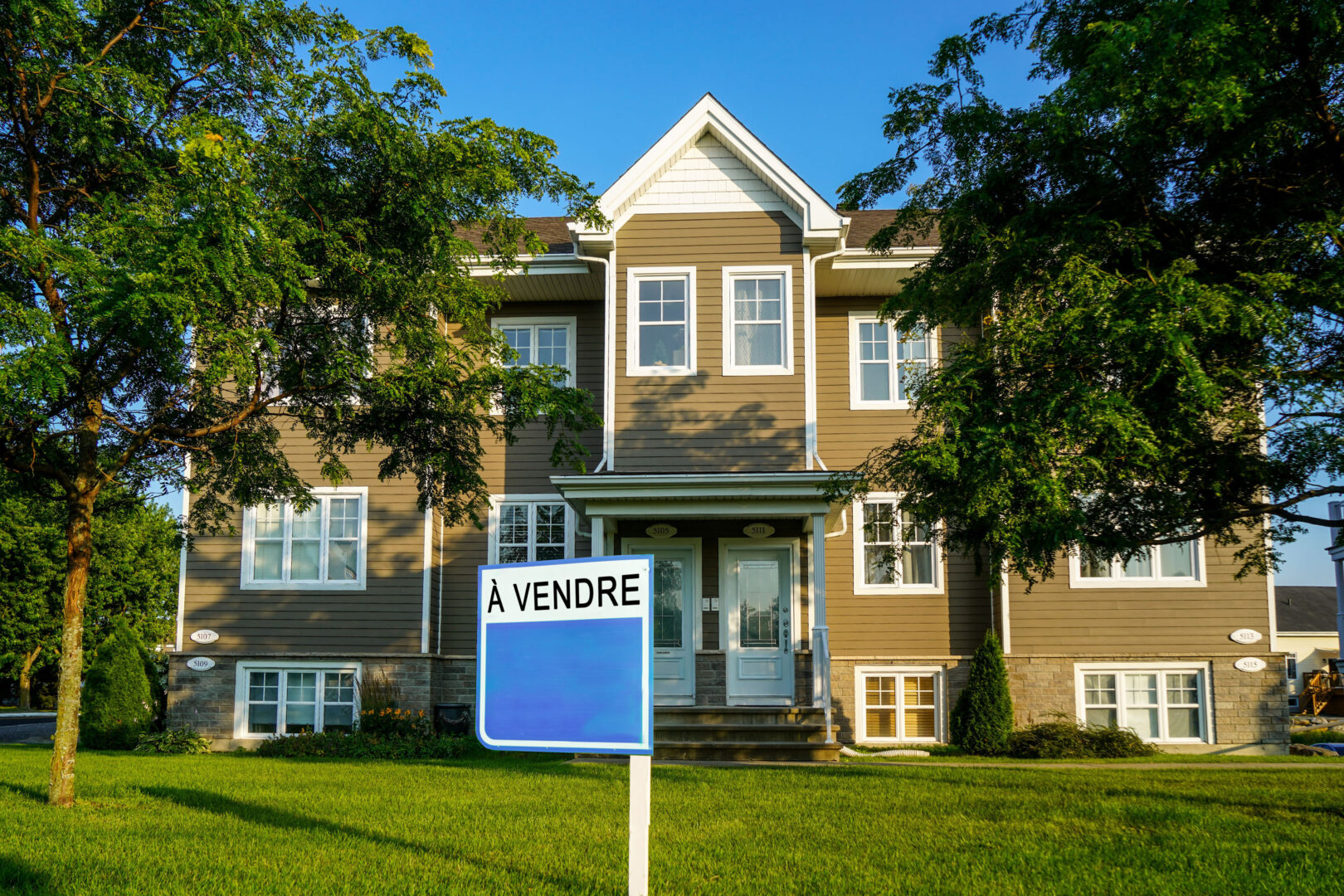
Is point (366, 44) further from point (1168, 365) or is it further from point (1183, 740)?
point (1183, 740)

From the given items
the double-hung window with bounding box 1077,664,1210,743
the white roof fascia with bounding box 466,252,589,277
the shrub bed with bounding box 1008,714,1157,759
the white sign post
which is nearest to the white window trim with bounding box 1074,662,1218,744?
the double-hung window with bounding box 1077,664,1210,743

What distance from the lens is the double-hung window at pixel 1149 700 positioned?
1614 centimetres

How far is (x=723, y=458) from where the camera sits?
15.3 metres

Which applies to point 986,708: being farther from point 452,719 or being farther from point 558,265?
point 558,265

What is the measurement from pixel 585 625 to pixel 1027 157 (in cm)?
677

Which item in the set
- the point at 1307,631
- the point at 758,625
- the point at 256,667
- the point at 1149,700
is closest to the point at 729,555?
the point at 758,625

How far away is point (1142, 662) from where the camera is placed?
53.2 ft

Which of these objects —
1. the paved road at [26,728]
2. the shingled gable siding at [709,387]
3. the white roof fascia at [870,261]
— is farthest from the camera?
the paved road at [26,728]

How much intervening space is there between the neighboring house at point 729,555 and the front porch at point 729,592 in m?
0.04

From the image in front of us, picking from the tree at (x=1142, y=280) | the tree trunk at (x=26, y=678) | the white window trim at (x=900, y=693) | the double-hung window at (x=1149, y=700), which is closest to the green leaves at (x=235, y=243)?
the tree at (x=1142, y=280)

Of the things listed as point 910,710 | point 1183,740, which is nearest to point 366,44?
point 910,710

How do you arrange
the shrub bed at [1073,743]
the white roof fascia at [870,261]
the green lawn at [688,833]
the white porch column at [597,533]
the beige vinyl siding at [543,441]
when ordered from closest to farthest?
the green lawn at [688,833]
the white porch column at [597,533]
the shrub bed at [1073,743]
the white roof fascia at [870,261]
the beige vinyl siding at [543,441]

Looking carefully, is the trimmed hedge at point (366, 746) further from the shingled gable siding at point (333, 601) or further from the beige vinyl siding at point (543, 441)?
the beige vinyl siding at point (543, 441)

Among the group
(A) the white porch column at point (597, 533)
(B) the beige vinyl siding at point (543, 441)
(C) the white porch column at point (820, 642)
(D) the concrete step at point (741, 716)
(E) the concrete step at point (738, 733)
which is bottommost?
(E) the concrete step at point (738, 733)
